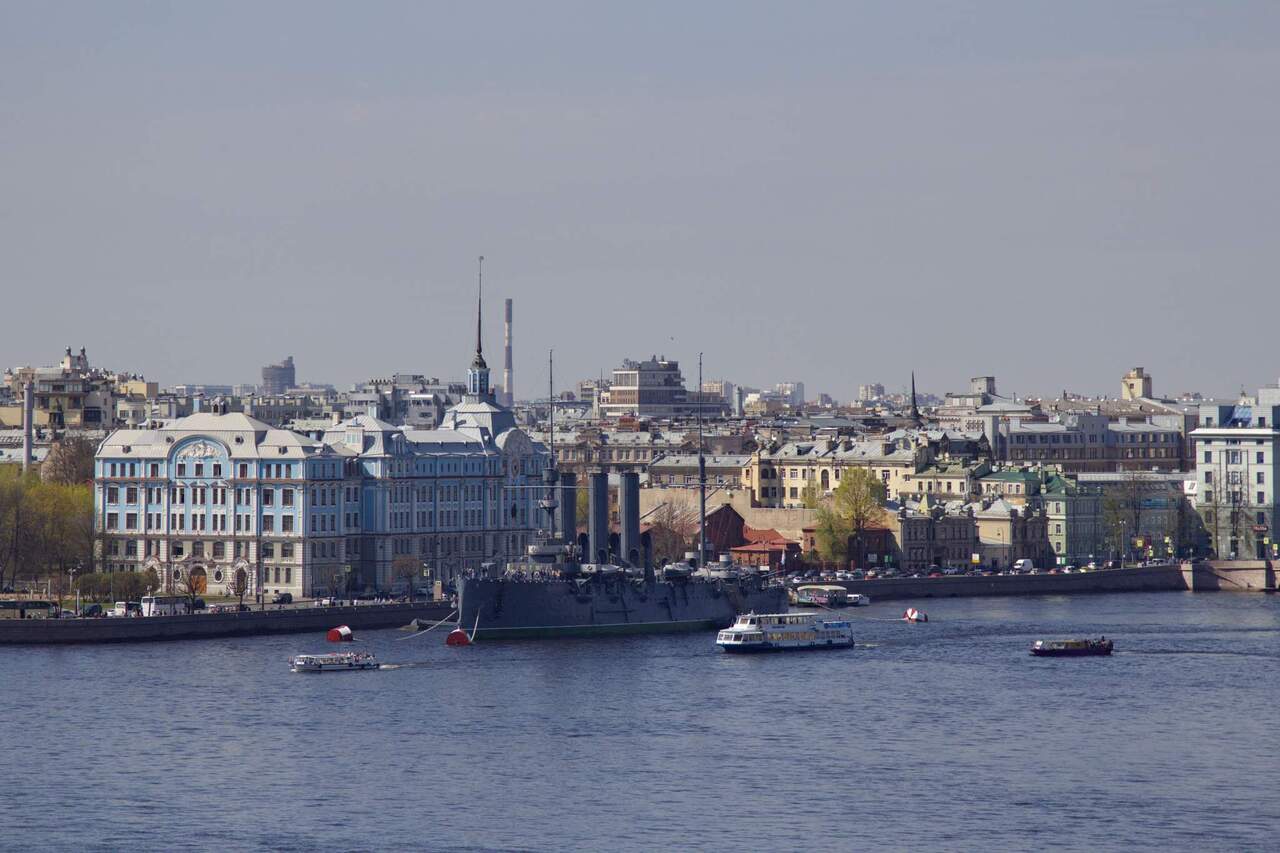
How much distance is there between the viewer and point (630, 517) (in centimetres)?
9019

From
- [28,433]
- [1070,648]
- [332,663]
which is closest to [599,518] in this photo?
[1070,648]

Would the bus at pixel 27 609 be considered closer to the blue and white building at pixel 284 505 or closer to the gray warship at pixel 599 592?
the blue and white building at pixel 284 505

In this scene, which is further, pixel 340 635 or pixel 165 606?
pixel 165 606

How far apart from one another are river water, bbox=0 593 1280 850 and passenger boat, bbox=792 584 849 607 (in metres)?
14.9

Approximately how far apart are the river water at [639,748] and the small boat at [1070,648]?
0.54m

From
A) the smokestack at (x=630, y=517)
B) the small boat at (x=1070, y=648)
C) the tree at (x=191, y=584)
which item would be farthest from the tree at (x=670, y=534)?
the small boat at (x=1070, y=648)

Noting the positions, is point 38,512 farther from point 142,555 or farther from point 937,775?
point 937,775

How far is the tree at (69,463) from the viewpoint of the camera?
102 meters

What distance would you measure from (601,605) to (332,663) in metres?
13.9

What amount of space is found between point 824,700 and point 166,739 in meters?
14.3

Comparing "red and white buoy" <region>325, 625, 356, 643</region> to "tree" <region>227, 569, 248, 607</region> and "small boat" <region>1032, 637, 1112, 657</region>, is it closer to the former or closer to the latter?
"tree" <region>227, 569, 248, 607</region>

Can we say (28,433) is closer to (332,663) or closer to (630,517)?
(630,517)

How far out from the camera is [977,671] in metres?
69.6

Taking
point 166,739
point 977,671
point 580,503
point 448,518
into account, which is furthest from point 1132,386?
point 166,739
